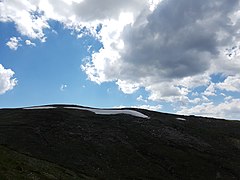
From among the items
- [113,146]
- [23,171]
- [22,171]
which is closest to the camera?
[22,171]

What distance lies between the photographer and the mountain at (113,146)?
52.3 m

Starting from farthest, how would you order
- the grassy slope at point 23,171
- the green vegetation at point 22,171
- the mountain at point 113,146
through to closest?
the mountain at point 113,146
the grassy slope at point 23,171
the green vegetation at point 22,171

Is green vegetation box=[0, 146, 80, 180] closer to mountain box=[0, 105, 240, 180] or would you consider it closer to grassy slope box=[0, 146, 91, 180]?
grassy slope box=[0, 146, 91, 180]

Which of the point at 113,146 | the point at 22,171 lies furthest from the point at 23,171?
the point at 113,146

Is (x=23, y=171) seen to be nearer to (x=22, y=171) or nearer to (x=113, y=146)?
(x=22, y=171)

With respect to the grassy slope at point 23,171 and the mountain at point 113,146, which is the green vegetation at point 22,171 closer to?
the grassy slope at point 23,171

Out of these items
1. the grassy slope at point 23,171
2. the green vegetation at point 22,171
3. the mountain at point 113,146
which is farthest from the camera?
the mountain at point 113,146

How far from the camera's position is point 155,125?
278 ft

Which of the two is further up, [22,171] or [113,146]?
[113,146]

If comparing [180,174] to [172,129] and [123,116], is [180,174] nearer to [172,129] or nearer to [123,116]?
[172,129]

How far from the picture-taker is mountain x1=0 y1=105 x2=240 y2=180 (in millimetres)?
52281

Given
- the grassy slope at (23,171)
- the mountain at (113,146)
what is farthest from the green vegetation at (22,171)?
the mountain at (113,146)

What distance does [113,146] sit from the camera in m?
65.1

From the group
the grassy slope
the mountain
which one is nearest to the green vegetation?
the grassy slope
